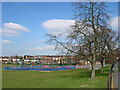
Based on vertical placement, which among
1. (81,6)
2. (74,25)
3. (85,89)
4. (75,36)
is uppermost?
(81,6)

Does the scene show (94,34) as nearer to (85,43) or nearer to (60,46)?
(85,43)

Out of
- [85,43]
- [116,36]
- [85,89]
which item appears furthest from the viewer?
[116,36]

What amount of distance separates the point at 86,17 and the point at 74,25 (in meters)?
1.74

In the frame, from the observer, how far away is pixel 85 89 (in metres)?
11.0

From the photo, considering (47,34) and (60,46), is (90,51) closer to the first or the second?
(60,46)

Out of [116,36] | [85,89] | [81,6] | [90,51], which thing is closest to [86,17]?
[81,6]

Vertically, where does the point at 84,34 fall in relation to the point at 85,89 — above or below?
above

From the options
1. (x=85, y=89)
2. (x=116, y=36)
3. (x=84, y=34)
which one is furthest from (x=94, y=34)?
(x=116, y=36)

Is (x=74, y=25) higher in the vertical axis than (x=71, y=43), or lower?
higher

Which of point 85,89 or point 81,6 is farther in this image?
point 81,6

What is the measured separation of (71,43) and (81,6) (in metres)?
4.68

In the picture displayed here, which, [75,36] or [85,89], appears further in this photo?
[75,36]

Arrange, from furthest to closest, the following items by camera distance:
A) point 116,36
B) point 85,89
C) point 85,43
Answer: point 116,36 < point 85,43 < point 85,89

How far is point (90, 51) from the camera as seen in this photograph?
1777 cm
